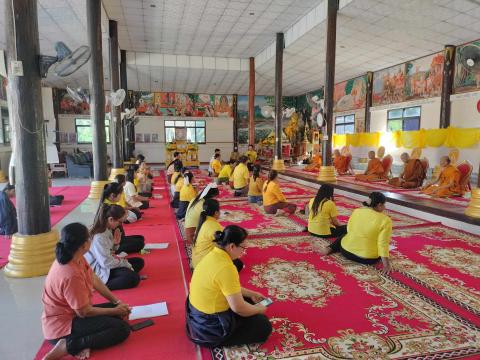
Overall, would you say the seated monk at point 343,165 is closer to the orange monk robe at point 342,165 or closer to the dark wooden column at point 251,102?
the orange monk robe at point 342,165

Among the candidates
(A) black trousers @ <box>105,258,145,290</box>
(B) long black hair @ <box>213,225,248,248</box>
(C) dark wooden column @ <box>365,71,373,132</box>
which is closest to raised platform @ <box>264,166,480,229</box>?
(B) long black hair @ <box>213,225,248,248</box>

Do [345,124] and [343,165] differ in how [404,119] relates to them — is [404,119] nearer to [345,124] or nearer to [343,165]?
[343,165]

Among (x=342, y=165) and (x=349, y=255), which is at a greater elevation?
(x=342, y=165)

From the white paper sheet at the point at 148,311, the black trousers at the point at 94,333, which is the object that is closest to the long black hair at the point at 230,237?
the black trousers at the point at 94,333

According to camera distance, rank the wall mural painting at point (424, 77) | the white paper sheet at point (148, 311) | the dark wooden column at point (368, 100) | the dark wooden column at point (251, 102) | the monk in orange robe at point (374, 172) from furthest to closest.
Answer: the dark wooden column at point (251, 102) → the dark wooden column at point (368, 100) → the wall mural painting at point (424, 77) → the monk in orange robe at point (374, 172) → the white paper sheet at point (148, 311)

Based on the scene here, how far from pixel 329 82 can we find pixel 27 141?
8.47 metres

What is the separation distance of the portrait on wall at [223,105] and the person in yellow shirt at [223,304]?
20464mm

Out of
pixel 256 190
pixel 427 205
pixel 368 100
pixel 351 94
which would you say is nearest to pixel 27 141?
pixel 256 190

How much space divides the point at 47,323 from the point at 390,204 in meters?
6.73

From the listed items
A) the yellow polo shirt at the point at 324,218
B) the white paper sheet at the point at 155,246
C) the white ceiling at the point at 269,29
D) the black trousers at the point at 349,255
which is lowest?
the white paper sheet at the point at 155,246

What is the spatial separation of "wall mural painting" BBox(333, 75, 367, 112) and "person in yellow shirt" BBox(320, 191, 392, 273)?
13023mm

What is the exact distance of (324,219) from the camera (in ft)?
16.3

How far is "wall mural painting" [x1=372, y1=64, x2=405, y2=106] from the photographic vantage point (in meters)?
13.5

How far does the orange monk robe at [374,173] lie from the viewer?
417 inches
